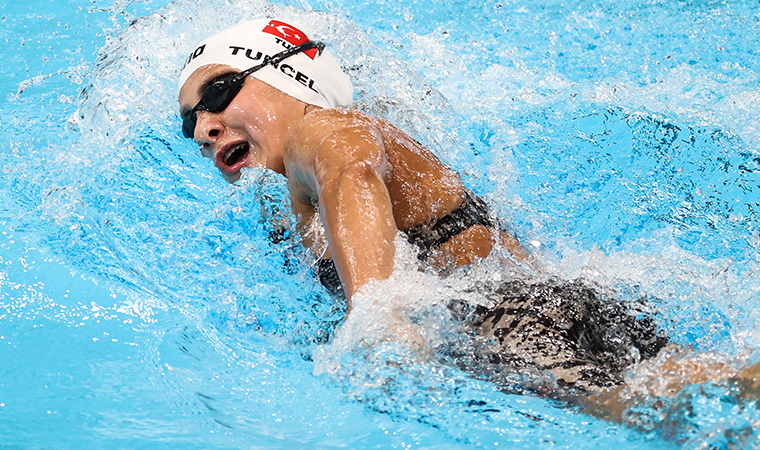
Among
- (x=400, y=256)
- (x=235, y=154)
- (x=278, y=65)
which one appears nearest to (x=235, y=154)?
(x=235, y=154)

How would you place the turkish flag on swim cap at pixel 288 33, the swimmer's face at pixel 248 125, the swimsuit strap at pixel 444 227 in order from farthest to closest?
the turkish flag on swim cap at pixel 288 33 → the swimmer's face at pixel 248 125 → the swimsuit strap at pixel 444 227

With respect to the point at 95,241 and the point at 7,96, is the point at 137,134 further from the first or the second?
the point at 7,96

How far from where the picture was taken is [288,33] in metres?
2.59

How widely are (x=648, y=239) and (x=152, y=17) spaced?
2833 millimetres

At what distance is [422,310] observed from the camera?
5.52ft

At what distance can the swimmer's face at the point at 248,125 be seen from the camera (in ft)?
7.73

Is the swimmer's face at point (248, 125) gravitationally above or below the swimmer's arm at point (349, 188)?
above

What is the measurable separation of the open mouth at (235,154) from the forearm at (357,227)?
840mm

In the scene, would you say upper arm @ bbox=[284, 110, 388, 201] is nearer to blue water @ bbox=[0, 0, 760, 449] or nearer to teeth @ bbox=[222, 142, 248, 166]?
blue water @ bbox=[0, 0, 760, 449]

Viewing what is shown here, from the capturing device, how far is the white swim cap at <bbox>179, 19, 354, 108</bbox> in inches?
96.5

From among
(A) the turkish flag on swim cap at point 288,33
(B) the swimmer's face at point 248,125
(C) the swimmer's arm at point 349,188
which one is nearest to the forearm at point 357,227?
(C) the swimmer's arm at point 349,188

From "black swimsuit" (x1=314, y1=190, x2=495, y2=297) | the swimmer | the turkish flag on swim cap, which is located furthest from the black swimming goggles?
"black swimsuit" (x1=314, y1=190, x2=495, y2=297)

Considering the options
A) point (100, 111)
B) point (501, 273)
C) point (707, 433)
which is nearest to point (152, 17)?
point (100, 111)

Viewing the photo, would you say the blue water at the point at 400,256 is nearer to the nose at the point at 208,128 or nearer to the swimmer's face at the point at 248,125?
the swimmer's face at the point at 248,125
